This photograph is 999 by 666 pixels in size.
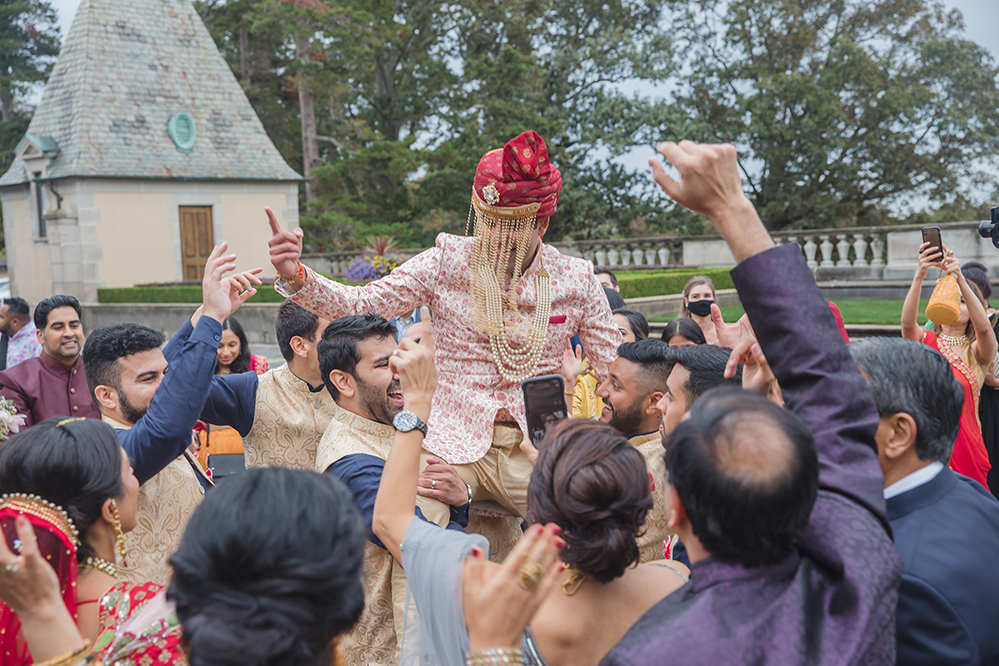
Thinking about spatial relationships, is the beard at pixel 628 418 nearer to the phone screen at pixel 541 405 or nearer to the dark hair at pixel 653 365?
the dark hair at pixel 653 365

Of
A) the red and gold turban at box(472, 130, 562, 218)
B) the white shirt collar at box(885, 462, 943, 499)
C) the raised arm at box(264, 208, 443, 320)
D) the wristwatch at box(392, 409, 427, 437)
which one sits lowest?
the white shirt collar at box(885, 462, 943, 499)

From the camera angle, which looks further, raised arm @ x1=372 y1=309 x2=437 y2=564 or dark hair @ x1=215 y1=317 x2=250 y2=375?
dark hair @ x1=215 y1=317 x2=250 y2=375

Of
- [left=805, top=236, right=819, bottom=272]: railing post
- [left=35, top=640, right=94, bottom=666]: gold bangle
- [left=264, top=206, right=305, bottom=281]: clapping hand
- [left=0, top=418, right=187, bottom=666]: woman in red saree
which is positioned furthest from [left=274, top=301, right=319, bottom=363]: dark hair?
[left=805, top=236, right=819, bottom=272]: railing post

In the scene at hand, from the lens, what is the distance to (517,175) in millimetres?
3076

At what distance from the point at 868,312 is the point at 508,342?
10.5 m

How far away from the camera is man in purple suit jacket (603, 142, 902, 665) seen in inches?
53.2

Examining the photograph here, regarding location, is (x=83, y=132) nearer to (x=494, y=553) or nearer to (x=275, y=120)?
(x=275, y=120)

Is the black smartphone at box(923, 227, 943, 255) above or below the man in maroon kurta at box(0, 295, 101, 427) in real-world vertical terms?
above

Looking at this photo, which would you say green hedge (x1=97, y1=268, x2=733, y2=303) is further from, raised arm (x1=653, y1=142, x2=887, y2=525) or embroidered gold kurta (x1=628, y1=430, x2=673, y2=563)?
raised arm (x1=653, y1=142, x2=887, y2=525)

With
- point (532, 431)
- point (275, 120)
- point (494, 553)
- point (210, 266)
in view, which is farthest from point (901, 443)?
point (275, 120)

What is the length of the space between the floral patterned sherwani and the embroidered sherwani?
805 millimetres

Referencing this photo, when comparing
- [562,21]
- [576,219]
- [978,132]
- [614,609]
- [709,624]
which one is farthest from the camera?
[562,21]

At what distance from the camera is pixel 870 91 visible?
23234 mm

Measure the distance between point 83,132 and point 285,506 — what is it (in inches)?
903
